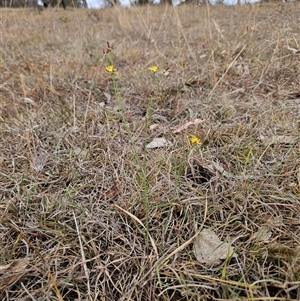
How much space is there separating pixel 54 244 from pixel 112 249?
16cm

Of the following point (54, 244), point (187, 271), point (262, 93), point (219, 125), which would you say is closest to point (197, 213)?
point (187, 271)

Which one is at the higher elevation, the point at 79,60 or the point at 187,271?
the point at 79,60

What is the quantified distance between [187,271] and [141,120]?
0.78 m

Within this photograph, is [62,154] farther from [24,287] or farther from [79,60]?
[79,60]

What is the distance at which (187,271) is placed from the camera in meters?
0.66

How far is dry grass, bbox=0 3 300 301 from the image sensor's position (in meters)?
0.65

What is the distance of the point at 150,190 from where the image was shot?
2.77 ft

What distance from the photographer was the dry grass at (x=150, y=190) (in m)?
0.65

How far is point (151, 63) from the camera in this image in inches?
79.2

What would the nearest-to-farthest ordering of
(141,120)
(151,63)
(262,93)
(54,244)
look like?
(54,244), (141,120), (262,93), (151,63)

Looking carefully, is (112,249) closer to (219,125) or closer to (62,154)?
(62,154)

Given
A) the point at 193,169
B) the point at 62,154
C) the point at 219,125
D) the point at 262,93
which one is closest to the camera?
the point at 193,169

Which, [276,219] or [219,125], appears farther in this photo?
[219,125]

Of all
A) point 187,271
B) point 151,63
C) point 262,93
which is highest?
point 151,63
